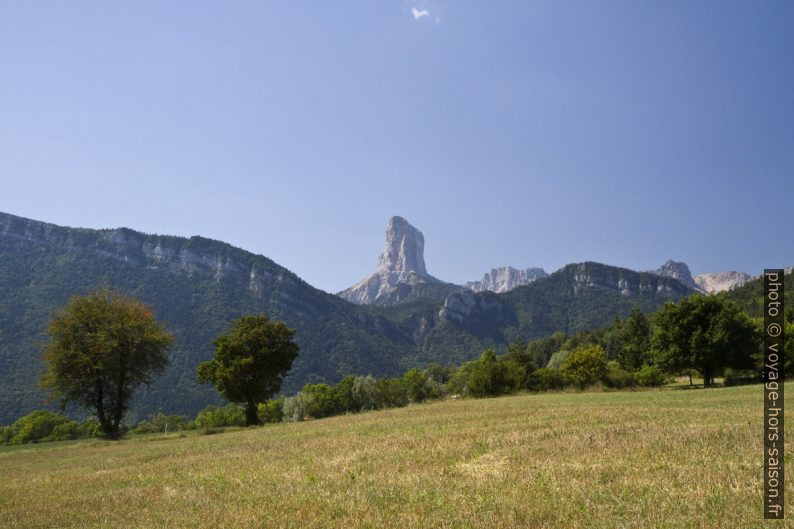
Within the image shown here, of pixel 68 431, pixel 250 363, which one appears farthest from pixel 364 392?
pixel 68 431

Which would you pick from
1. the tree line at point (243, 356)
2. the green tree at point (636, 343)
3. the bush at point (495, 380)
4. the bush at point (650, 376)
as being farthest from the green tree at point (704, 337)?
the green tree at point (636, 343)

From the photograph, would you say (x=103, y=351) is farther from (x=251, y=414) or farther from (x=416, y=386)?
(x=416, y=386)

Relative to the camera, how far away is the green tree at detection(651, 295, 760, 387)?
2178 inches

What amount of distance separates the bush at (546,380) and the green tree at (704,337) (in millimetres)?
14046

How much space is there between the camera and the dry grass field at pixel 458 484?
7.89m

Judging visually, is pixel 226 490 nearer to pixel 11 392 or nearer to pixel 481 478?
pixel 481 478

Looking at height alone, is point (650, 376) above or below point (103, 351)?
below

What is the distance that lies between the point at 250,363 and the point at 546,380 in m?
39.6

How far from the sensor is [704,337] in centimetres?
5569

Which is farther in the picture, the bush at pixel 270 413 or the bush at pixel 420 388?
the bush at pixel 270 413

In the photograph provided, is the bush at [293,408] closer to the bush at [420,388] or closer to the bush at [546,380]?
the bush at [420,388]

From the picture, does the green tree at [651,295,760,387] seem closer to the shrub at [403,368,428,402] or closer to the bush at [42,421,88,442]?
the shrub at [403,368,428,402]

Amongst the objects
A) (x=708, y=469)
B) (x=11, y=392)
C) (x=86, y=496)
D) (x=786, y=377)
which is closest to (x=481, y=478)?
(x=708, y=469)

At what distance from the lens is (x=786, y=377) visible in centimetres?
5925
